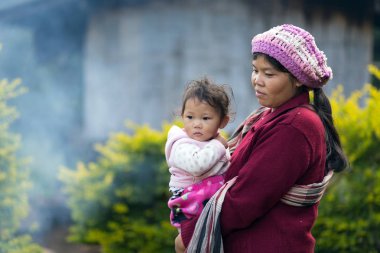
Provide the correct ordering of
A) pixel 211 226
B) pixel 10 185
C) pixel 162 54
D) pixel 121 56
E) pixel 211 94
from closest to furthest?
pixel 211 226 → pixel 211 94 → pixel 10 185 → pixel 162 54 → pixel 121 56

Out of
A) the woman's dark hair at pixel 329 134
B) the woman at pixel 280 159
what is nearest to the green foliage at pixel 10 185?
the woman at pixel 280 159

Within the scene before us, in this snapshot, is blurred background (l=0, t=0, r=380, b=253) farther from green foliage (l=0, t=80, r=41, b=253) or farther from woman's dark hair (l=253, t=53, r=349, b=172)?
woman's dark hair (l=253, t=53, r=349, b=172)

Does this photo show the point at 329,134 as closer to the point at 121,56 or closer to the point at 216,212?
the point at 216,212

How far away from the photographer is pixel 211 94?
269cm

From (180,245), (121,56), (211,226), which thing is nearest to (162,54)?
(121,56)

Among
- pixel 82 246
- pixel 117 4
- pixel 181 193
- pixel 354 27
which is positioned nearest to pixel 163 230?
pixel 82 246

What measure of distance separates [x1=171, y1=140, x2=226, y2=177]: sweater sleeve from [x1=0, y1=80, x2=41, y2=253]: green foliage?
2189 millimetres

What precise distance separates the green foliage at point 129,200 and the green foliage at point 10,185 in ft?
3.40

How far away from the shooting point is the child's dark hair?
2.69 m

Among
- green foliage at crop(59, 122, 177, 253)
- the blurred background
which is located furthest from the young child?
the blurred background

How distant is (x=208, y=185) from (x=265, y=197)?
0.31 meters

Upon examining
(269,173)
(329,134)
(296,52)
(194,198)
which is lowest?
(194,198)

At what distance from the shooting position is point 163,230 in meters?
5.43

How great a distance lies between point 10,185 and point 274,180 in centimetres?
272
